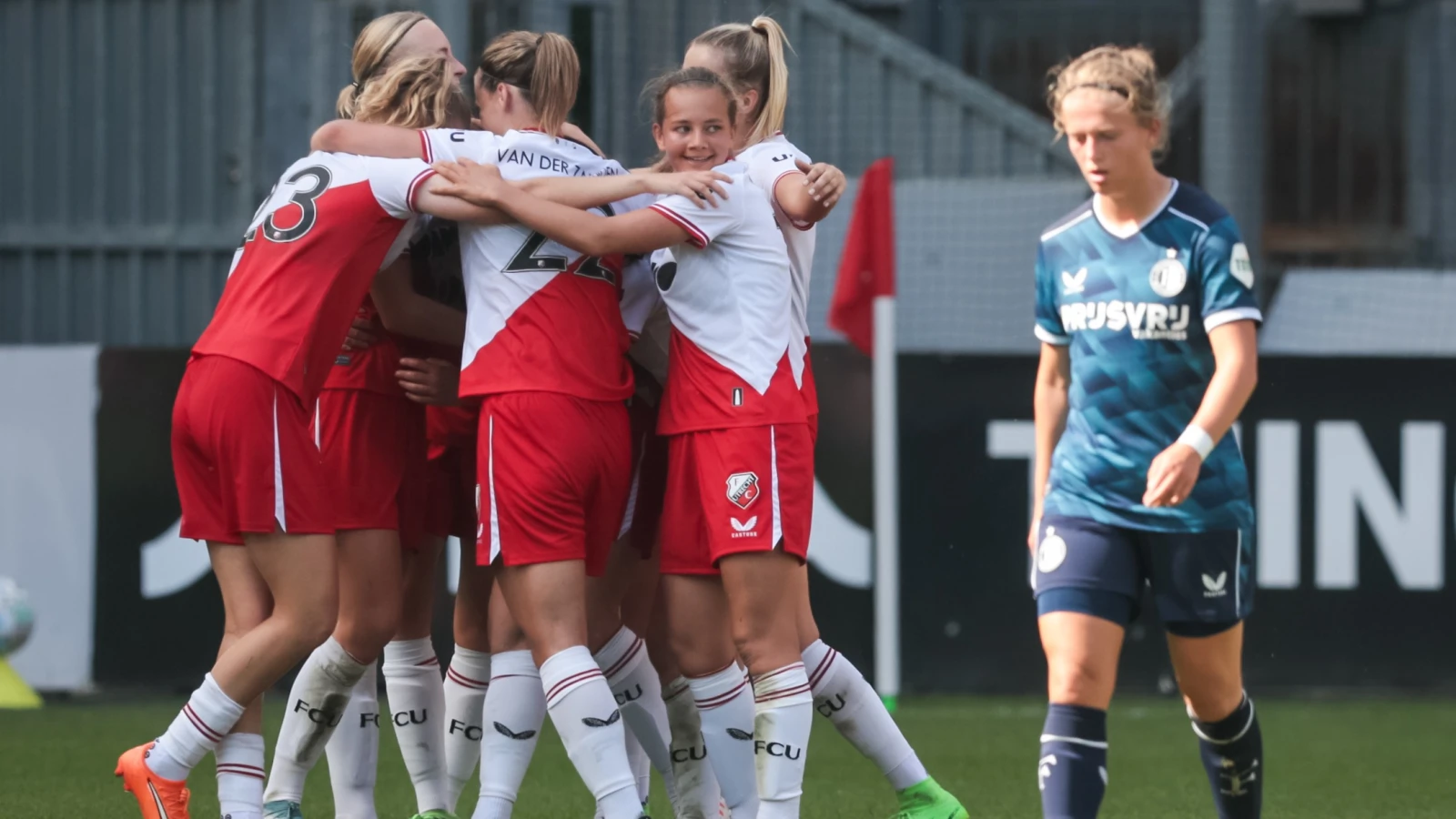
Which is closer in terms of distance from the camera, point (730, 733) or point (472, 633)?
point (730, 733)

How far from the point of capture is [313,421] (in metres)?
4.24

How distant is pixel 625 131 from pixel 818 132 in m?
1.46

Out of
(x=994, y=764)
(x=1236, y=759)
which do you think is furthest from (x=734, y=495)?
(x=994, y=764)

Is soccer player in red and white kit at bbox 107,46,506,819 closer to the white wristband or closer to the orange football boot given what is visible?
the orange football boot

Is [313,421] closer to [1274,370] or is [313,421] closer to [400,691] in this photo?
[400,691]

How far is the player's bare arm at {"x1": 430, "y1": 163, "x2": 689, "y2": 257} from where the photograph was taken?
148 inches

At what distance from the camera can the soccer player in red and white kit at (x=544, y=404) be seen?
3736mm

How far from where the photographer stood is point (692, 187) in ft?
12.4

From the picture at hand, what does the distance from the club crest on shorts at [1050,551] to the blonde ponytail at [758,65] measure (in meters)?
1.12

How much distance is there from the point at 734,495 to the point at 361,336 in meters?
1.03

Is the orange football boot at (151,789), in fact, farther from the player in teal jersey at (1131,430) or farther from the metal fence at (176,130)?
the metal fence at (176,130)

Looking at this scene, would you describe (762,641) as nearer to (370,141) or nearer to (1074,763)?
(1074,763)

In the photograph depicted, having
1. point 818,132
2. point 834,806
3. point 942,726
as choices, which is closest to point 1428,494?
point 942,726

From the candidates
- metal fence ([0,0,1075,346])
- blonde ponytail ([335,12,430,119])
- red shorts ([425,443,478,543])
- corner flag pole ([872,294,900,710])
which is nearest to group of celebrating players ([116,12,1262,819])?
blonde ponytail ([335,12,430,119])
